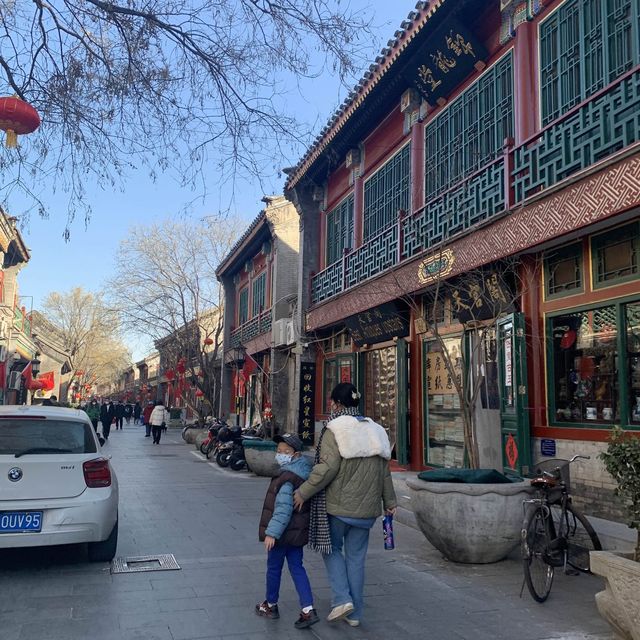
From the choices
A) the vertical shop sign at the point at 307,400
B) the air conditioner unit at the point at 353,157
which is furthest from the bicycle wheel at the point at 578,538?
the vertical shop sign at the point at 307,400

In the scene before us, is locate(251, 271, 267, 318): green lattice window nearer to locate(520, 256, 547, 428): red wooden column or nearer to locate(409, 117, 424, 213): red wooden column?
locate(409, 117, 424, 213): red wooden column

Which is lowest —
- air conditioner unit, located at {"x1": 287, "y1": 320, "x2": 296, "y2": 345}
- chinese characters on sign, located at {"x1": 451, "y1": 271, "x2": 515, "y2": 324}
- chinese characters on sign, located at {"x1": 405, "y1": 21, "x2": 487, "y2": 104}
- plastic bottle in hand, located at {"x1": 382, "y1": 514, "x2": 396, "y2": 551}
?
plastic bottle in hand, located at {"x1": 382, "y1": 514, "x2": 396, "y2": 551}

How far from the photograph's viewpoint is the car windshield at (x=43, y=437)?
5.61m

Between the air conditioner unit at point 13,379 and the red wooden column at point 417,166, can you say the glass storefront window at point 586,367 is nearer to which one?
the red wooden column at point 417,166

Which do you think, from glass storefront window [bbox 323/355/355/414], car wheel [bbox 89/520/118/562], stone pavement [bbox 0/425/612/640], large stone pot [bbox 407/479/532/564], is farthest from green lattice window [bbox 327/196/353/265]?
car wheel [bbox 89/520/118/562]

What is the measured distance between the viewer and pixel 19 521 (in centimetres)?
520

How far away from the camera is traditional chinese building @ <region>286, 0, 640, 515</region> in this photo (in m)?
6.79

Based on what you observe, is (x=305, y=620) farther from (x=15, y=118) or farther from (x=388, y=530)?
(x=15, y=118)

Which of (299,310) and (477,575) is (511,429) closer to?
(477,575)

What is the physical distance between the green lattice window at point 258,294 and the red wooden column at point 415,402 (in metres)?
12.0

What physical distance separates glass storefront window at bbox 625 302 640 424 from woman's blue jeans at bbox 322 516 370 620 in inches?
151

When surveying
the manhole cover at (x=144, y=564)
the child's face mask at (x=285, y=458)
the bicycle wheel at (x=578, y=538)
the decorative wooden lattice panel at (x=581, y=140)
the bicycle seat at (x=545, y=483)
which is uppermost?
the decorative wooden lattice panel at (x=581, y=140)

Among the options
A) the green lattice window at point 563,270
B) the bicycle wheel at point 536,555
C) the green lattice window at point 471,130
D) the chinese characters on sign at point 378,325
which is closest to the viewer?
the bicycle wheel at point 536,555

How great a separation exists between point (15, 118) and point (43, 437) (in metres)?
2.76
